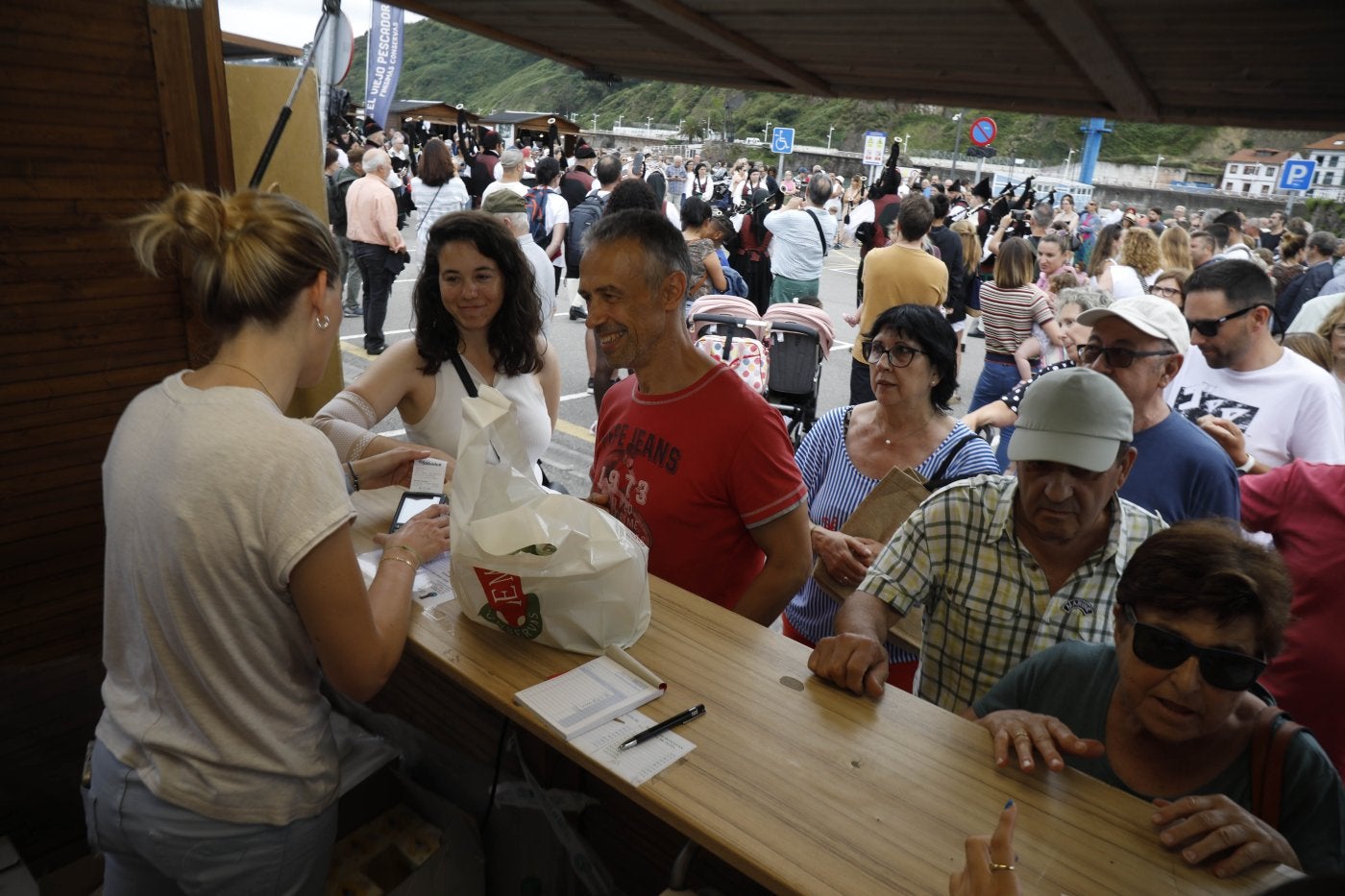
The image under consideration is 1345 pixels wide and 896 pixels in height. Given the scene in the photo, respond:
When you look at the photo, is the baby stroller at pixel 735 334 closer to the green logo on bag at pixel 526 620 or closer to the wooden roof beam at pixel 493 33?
the wooden roof beam at pixel 493 33

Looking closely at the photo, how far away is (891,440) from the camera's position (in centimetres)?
278

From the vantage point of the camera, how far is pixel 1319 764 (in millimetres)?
1308

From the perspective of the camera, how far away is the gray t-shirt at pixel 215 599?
A: 127 cm

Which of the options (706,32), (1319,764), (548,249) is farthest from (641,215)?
(548,249)

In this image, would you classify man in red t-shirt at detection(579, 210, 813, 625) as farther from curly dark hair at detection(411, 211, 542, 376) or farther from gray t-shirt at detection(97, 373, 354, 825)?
Answer: gray t-shirt at detection(97, 373, 354, 825)

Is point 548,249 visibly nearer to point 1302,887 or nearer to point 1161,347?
point 1161,347

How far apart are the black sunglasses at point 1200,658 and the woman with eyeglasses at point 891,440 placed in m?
1.21

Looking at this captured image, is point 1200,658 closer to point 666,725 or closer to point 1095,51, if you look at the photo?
point 666,725

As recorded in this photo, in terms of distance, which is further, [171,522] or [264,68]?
[264,68]

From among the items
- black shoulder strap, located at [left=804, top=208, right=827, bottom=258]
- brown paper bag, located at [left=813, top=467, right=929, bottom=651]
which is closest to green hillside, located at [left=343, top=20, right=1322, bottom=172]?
→ black shoulder strap, located at [left=804, top=208, right=827, bottom=258]

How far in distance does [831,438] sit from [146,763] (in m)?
2.20

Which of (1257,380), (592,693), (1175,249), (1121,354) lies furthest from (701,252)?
(592,693)

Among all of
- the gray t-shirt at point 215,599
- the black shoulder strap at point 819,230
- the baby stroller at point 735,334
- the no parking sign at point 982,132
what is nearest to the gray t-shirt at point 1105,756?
the gray t-shirt at point 215,599

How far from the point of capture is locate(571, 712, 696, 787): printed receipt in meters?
1.28
